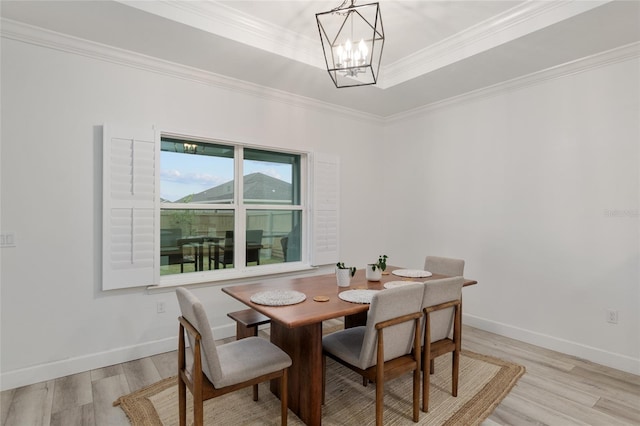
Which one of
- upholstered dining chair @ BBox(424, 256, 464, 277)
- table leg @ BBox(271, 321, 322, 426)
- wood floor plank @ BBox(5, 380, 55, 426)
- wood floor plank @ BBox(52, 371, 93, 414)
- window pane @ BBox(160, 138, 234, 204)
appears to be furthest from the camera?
window pane @ BBox(160, 138, 234, 204)

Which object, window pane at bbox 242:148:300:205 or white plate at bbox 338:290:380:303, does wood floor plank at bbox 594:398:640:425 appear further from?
window pane at bbox 242:148:300:205

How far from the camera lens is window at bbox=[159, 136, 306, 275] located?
130 inches

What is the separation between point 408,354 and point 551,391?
1.26 metres

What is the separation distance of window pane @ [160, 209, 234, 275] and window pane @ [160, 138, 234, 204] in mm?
148

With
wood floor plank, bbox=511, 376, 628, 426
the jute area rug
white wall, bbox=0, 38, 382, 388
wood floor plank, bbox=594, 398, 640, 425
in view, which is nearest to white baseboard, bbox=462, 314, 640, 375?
wood floor plank, bbox=594, 398, 640, 425

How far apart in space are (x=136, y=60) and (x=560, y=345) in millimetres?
4637

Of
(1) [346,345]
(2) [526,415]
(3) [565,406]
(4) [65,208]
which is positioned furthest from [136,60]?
(3) [565,406]

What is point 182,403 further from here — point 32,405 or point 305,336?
point 32,405

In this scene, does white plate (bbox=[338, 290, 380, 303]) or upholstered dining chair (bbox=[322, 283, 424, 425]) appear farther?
white plate (bbox=[338, 290, 380, 303])

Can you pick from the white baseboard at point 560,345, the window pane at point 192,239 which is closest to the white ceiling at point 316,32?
the window pane at point 192,239

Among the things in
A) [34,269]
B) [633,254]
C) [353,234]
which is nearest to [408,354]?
[633,254]

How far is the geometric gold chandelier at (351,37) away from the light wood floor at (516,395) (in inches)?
94.9

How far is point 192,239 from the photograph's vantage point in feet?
11.2

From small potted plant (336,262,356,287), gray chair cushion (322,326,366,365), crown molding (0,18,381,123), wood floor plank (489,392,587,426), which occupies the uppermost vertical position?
crown molding (0,18,381,123)
